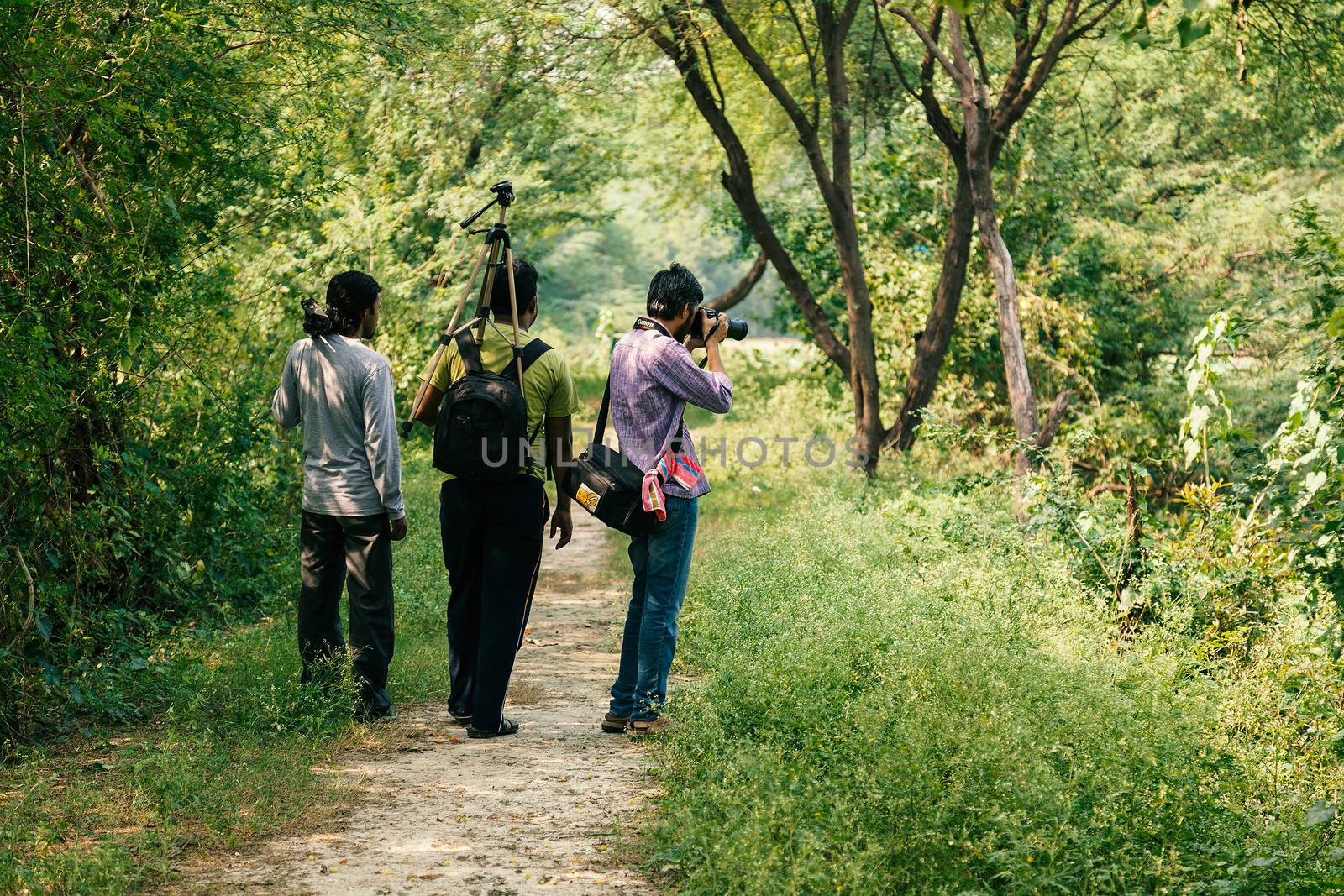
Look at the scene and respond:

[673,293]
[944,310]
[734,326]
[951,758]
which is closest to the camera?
[951,758]

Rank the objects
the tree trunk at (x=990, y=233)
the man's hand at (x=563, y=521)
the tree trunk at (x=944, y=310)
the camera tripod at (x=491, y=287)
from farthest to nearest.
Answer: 1. the tree trunk at (x=944, y=310)
2. the tree trunk at (x=990, y=233)
3. the man's hand at (x=563, y=521)
4. the camera tripod at (x=491, y=287)

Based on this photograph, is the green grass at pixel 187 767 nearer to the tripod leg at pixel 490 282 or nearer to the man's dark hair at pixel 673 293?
the tripod leg at pixel 490 282

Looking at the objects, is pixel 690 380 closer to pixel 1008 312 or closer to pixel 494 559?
pixel 494 559

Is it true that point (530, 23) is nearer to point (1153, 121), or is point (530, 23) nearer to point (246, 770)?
point (246, 770)

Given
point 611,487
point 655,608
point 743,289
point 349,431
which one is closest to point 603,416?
point 611,487

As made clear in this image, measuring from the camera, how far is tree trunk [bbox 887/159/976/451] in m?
12.7

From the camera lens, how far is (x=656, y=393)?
19.4 feet

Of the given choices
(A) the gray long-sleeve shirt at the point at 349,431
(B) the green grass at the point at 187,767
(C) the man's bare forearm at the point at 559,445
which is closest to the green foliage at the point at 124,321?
(B) the green grass at the point at 187,767

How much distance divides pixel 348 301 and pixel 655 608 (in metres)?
2.08

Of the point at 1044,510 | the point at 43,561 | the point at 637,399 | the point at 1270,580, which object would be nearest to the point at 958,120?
the point at 1044,510

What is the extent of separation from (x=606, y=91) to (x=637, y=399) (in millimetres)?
7752

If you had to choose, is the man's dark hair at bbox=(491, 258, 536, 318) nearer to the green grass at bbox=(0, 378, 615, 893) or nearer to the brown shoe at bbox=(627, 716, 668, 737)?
the green grass at bbox=(0, 378, 615, 893)

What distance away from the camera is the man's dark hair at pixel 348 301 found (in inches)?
237

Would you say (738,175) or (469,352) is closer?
(469,352)
